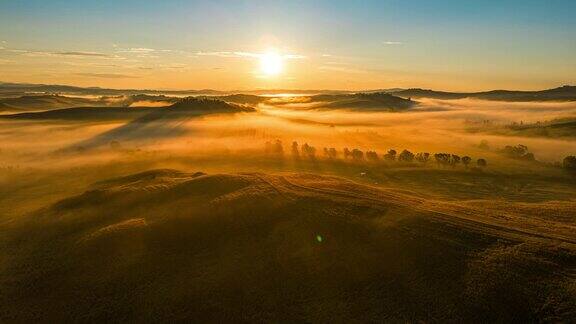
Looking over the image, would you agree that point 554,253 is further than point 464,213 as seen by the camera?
No

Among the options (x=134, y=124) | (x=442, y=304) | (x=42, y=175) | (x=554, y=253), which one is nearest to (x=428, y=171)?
(x=554, y=253)

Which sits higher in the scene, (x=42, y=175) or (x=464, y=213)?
(x=464, y=213)

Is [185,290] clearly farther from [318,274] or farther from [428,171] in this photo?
[428,171]

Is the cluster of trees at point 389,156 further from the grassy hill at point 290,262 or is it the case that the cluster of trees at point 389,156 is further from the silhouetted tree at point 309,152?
the grassy hill at point 290,262

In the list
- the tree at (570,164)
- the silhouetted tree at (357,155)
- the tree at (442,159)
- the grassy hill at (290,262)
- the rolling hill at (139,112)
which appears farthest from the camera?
the rolling hill at (139,112)

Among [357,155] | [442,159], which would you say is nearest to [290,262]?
[442,159]

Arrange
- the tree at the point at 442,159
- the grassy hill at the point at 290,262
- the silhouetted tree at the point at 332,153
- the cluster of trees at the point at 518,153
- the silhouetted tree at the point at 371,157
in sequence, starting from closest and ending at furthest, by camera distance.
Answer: the grassy hill at the point at 290,262
the tree at the point at 442,159
the silhouetted tree at the point at 371,157
the silhouetted tree at the point at 332,153
the cluster of trees at the point at 518,153

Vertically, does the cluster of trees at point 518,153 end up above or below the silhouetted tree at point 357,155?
above

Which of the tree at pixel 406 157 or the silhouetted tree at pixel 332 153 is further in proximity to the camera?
the silhouetted tree at pixel 332 153

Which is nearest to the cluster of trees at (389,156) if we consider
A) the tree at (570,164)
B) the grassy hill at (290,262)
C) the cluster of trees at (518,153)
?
the tree at (570,164)
